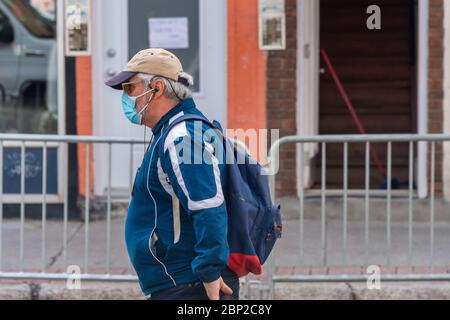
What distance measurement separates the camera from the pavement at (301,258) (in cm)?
700

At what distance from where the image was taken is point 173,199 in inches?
162

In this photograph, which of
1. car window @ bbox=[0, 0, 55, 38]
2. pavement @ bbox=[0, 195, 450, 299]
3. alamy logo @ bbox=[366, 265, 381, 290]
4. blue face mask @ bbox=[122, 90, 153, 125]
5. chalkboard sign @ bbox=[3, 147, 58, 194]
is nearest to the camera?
blue face mask @ bbox=[122, 90, 153, 125]

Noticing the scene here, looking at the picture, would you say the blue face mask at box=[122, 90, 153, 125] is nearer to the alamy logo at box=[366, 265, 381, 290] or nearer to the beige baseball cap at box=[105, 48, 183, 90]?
the beige baseball cap at box=[105, 48, 183, 90]

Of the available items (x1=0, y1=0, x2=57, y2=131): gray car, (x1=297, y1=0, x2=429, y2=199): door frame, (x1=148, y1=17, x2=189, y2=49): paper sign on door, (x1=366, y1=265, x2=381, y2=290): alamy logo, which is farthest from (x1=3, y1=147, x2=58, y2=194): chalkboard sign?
(x1=366, y1=265, x2=381, y2=290): alamy logo

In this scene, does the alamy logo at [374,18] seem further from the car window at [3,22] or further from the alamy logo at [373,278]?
the alamy logo at [373,278]

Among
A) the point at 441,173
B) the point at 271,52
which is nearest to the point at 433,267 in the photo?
the point at 441,173

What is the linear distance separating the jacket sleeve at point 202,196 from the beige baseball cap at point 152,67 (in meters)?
0.31

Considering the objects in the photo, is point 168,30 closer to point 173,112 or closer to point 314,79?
point 314,79

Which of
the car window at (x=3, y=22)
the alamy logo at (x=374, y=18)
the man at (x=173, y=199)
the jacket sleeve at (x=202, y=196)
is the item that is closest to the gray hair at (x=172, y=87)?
the man at (x=173, y=199)

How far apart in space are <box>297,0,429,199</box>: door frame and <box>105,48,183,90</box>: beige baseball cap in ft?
15.5

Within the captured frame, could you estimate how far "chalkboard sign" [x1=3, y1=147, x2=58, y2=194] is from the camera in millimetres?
8547

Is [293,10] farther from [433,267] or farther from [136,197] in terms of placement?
[136,197]

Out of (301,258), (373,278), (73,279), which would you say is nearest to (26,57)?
(73,279)

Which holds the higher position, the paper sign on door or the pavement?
the paper sign on door
